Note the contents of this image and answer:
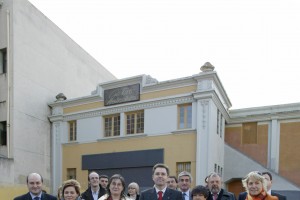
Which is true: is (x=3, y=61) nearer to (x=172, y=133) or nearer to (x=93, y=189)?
(x=172, y=133)

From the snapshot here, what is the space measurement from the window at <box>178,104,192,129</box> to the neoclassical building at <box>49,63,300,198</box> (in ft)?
0.16

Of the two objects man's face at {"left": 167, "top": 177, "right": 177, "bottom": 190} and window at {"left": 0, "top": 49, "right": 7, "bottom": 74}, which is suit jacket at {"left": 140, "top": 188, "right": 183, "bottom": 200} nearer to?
man's face at {"left": 167, "top": 177, "right": 177, "bottom": 190}

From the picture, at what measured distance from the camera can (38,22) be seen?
20234 millimetres

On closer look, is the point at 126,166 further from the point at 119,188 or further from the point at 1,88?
the point at 119,188

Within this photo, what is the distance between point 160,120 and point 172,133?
3.08 feet

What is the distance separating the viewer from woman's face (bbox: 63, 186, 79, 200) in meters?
4.39

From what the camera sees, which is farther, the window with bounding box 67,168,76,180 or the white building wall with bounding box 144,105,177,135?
the window with bounding box 67,168,76,180

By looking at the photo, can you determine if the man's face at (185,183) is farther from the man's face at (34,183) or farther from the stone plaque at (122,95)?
the stone plaque at (122,95)

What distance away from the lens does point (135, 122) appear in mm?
17266

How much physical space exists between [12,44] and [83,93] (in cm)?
728

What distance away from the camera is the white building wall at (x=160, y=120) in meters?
15.9

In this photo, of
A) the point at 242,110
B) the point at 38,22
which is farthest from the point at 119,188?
the point at 38,22

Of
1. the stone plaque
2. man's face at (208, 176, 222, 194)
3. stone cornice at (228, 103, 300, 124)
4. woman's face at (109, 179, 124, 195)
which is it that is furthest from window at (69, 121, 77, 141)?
woman's face at (109, 179, 124, 195)

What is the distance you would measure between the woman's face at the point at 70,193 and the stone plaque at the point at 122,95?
12770 millimetres
